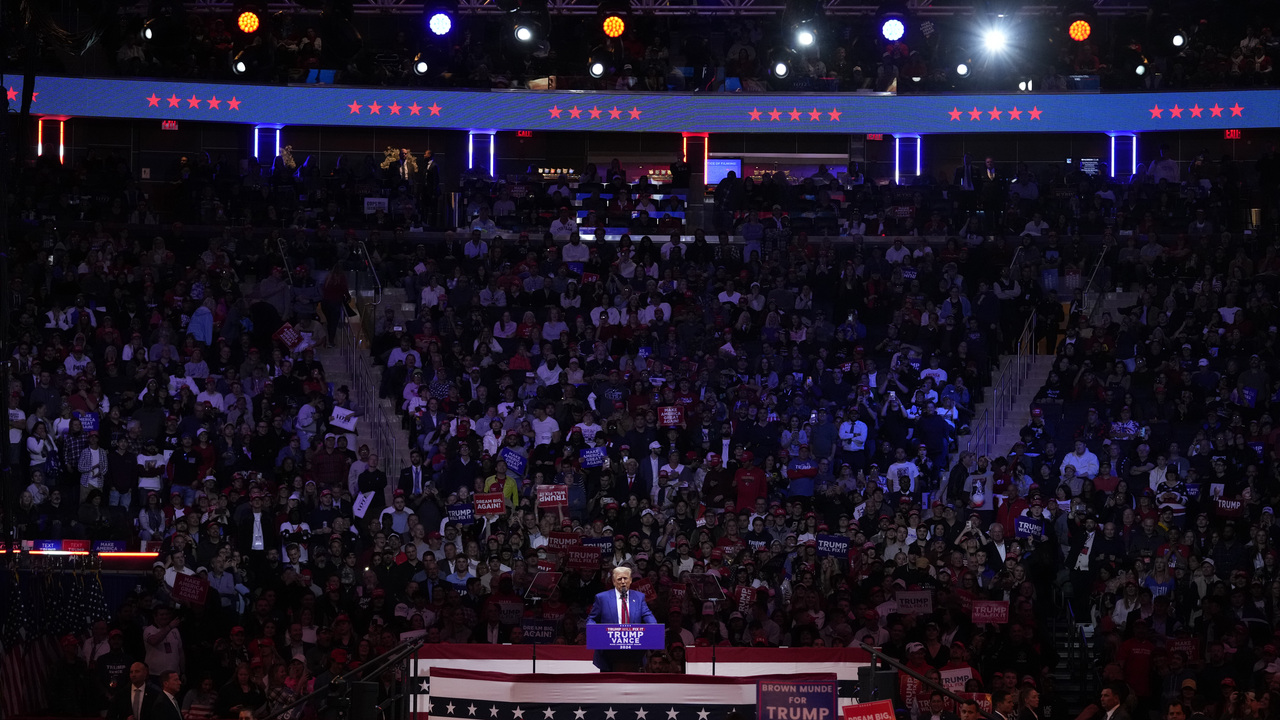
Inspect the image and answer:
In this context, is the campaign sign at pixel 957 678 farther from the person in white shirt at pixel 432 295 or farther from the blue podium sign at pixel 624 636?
the person in white shirt at pixel 432 295

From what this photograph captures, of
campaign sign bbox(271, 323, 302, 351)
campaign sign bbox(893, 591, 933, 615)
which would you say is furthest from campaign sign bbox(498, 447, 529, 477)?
campaign sign bbox(893, 591, 933, 615)

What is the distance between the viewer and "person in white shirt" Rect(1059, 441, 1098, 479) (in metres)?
21.8

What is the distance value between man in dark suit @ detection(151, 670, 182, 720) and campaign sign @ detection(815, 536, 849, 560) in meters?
7.28

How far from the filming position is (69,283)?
2591cm

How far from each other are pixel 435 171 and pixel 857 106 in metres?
8.94

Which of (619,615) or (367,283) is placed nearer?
(619,615)

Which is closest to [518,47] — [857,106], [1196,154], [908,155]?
[857,106]

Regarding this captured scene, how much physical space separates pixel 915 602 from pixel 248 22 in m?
11.9

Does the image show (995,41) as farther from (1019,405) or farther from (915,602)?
(915,602)

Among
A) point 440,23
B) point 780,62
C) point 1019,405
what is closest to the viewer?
point 1019,405

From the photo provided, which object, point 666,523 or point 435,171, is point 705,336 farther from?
point 435,171

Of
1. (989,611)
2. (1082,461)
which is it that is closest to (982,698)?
(989,611)

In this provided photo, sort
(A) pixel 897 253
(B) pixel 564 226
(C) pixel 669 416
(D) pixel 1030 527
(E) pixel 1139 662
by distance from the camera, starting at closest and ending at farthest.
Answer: (E) pixel 1139 662 < (D) pixel 1030 527 < (C) pixel 669 416 < (A) pixel 897 253 < (B) pixel 564 226

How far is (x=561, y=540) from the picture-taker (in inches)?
722
